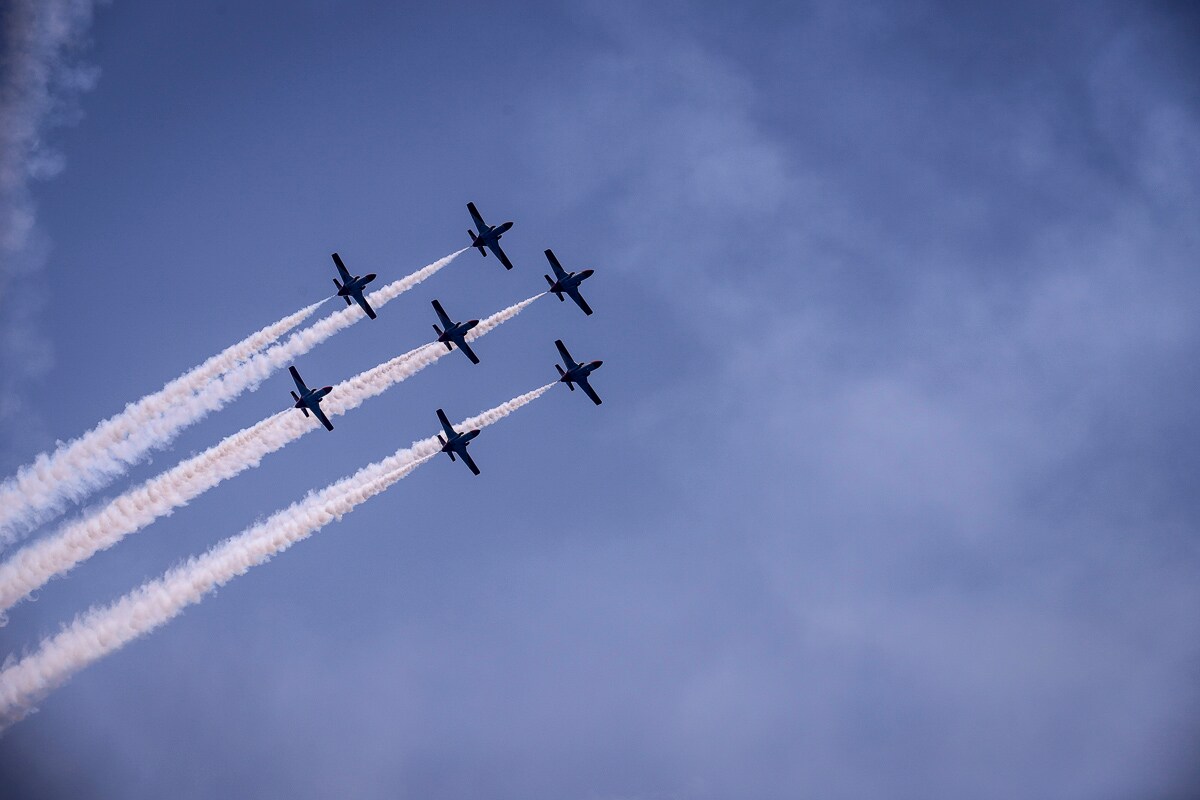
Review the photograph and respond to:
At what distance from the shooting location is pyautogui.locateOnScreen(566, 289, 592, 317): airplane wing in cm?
9962

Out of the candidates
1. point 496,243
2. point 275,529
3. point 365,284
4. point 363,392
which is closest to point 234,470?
point 275,529

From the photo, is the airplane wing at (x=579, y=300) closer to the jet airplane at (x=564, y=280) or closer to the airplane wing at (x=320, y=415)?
the jet airplane at (x=564, y=280)

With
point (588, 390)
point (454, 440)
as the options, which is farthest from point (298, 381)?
point (588, 390)

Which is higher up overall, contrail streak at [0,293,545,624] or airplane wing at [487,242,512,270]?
airplane wing at [487,242,512,270]

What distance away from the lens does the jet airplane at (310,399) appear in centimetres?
9044

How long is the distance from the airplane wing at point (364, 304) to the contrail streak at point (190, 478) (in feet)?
15.4

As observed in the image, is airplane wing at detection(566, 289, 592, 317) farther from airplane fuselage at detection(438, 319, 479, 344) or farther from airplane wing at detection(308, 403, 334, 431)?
airplane wing at detection(308, 403, 334, 431)

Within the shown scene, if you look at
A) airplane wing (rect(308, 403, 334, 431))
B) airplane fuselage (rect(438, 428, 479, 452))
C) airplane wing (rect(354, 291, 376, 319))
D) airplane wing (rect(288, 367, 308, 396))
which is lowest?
airplane fuselage (rect(438, 428, 479, 452))

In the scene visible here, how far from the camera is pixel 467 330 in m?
95.9

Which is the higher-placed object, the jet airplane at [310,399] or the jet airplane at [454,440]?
the jet airplane at [310,399]

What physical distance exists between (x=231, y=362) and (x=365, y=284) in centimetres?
1193

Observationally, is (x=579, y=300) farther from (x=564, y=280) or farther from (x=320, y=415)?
(x=320, y=415)

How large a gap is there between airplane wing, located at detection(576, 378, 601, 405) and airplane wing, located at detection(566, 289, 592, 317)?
5.63 metres

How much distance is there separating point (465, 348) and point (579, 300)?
35.1ft
